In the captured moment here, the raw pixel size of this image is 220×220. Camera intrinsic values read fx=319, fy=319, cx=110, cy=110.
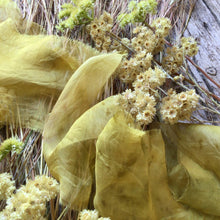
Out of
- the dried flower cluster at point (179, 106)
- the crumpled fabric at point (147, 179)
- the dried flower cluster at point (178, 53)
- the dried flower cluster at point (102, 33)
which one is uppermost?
the dried flower cluster at point (102, 33)

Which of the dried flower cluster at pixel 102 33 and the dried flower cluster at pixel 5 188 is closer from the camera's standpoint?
the dried flower cluster at pixel 5 188

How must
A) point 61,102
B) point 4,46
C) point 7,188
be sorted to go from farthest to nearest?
1. point 4,46
2. point 61,102
3. point 7,188

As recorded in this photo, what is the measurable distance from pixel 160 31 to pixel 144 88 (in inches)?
6.9

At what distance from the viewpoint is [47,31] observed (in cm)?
88

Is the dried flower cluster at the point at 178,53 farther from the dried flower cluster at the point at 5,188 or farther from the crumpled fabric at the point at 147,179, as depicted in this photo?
the dried flower cluster at the point at 5,188

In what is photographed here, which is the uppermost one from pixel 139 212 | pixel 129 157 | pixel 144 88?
pixel 144 88

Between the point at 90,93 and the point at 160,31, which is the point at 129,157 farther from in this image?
the point at 160,31

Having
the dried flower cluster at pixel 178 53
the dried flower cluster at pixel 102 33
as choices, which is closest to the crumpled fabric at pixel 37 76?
the dried flower cluster at pixel 102 33

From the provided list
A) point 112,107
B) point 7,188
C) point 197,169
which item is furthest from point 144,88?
point 7,188

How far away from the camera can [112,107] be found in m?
0.65

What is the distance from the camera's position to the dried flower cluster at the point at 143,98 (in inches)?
22.2

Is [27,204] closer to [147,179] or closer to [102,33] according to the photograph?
[147,179]

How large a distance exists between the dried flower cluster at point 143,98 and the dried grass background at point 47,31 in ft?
0.77

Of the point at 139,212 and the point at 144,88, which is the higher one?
the point at 144,88
